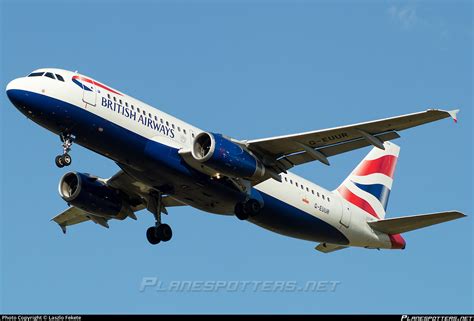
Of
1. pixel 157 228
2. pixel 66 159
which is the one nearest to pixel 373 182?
pixel 157 228

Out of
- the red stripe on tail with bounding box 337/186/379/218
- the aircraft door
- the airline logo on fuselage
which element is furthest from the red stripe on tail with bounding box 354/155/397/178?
the aircraft door

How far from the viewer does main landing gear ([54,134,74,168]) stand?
3750cm

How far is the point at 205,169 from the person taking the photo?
38844 mm

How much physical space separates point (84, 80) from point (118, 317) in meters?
11.5

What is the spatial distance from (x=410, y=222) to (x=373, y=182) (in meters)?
5.38

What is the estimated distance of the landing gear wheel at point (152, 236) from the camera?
142 feet

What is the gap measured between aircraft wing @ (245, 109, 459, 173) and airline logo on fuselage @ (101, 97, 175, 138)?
3.27 metres

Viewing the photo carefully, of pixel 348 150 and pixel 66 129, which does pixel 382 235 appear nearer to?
pixel 348 150

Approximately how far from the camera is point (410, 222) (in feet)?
143

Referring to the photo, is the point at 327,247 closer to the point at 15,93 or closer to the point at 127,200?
the point at 127,200

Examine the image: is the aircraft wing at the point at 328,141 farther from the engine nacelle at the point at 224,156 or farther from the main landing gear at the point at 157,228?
the main landing gear at the point at 157,228

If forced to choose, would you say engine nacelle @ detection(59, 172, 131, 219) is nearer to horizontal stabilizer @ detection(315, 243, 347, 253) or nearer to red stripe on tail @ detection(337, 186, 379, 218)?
horizontal stabilizer @ detection(315, 243, 347, 253)

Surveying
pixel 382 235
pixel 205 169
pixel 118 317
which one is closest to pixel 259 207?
pixel 205 169

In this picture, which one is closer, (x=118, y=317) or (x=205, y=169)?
(x=118, y=317)
